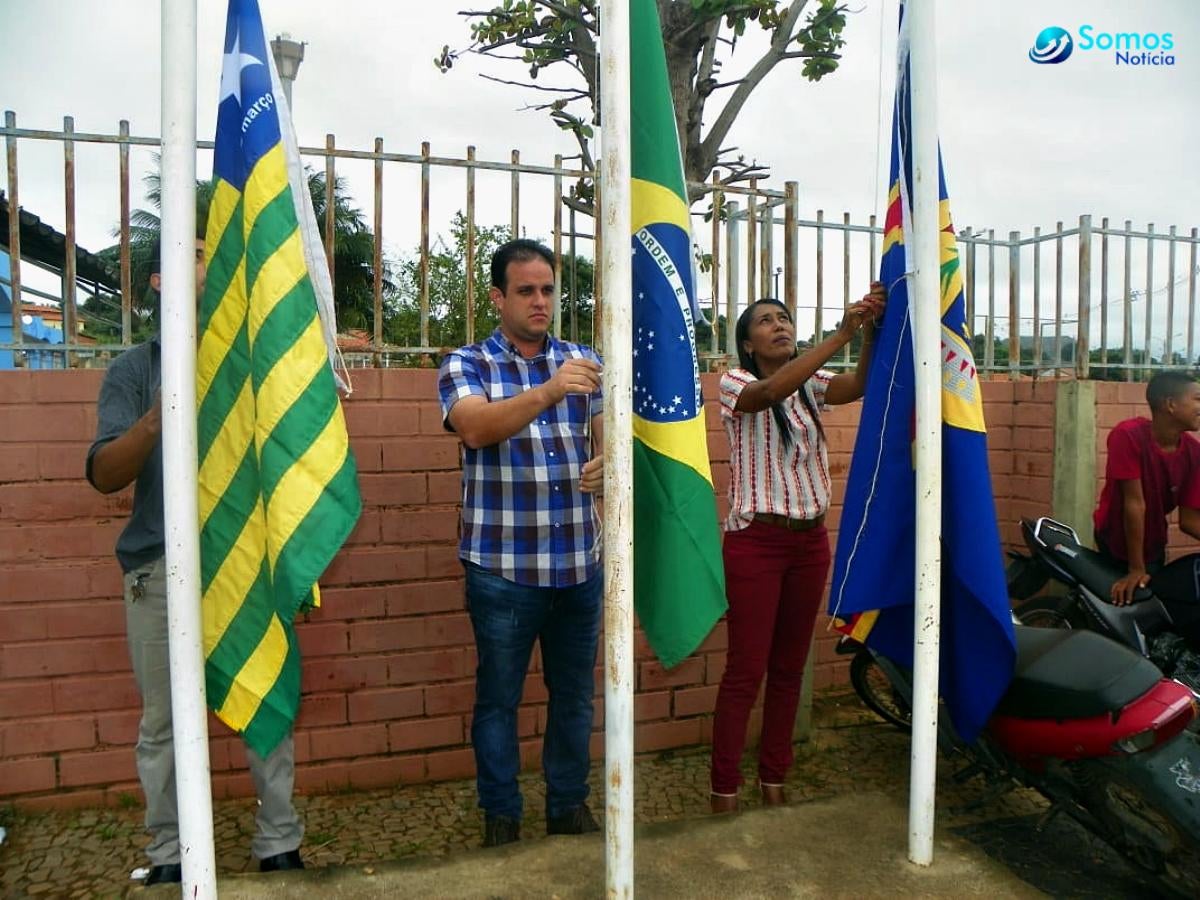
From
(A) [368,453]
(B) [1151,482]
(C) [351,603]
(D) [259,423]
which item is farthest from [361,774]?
(B) [1151,482]

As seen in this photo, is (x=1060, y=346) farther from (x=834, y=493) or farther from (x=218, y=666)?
(x=218, y=666)

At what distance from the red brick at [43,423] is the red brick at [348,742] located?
1307 millimetres

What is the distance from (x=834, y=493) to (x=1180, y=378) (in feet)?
5.32

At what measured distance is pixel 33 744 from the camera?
3223 millimetres

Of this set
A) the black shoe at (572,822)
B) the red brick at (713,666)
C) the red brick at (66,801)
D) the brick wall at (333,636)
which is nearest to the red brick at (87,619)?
the brick wall at (333,636)

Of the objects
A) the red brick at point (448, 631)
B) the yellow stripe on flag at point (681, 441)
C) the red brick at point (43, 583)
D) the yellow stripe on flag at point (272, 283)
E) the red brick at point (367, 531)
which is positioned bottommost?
the red brick at point (448, 631)

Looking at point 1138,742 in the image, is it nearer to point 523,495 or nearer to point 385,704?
point 523,495

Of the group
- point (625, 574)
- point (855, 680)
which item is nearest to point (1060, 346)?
point (855, 680)

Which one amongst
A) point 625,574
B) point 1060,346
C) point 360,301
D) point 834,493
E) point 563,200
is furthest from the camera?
point 360,301

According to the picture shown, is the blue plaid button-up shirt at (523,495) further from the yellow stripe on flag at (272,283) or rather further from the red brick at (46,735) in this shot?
the red brick at (46,735)

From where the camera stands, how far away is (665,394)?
6.59ft

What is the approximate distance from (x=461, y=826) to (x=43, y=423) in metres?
2.04

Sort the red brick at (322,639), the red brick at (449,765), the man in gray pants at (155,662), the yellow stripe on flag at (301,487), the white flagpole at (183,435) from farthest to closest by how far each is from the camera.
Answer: the red brick at (449,765) < the red brick at (322,639) < the man in gray pants at (155,662) < the yellow stripe on flag at (301,487) < the white flagpole at (183,435)

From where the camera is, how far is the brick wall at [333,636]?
→ 125 inches
